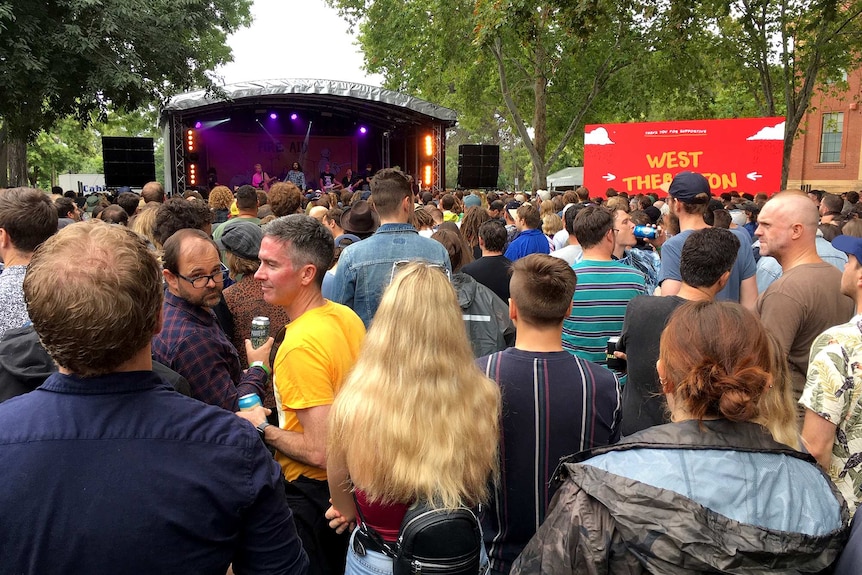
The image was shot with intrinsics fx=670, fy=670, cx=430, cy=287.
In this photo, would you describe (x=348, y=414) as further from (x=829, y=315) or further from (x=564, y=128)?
(x=564, y=128)

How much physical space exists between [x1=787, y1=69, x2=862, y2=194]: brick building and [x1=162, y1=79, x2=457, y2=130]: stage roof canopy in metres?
21.1

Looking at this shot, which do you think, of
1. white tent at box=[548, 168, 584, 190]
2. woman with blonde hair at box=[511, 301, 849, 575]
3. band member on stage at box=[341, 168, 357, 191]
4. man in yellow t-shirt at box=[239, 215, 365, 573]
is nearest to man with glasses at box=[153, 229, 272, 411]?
man in yellow t-shirt at box=[239, 215, 365, 573]

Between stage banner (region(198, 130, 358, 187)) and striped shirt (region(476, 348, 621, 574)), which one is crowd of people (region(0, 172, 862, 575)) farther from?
stage banner (region(198, 130, 358, 187))

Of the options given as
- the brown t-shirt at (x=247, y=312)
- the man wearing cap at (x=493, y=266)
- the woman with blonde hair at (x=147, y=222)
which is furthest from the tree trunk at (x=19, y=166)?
the brown t-shirt at (x=247, y=312)

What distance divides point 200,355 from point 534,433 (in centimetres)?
123

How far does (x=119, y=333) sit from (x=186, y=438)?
25 centimetres

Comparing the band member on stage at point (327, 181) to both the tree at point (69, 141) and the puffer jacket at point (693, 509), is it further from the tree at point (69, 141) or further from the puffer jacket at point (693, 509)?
the puffer jacket at point (693, 509)

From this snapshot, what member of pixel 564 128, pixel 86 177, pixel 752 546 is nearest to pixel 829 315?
pixel 752 546

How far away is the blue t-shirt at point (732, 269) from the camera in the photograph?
4.16 metres

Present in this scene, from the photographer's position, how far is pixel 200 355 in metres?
2.44

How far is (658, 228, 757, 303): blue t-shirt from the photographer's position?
4156mm

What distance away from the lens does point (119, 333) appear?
1327 mm

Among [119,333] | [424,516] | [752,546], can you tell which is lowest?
[424,516]

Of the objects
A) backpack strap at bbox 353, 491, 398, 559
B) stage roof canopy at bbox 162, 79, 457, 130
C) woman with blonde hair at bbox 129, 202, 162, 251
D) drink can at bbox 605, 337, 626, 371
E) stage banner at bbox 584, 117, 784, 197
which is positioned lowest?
backpack strap at bbox 353, 491, 398, 559
